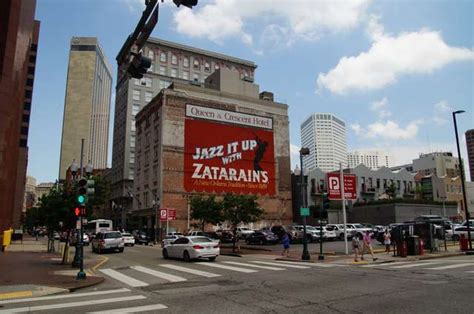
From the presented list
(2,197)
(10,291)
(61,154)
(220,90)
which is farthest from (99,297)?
(61,154)

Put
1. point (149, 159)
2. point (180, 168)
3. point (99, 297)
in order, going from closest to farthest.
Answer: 1. point (99, 297)
2. point (180, 168)
3. point (149, 159)

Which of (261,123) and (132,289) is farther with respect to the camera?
(261,123)

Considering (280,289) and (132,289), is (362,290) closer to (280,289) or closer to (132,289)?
(280,289)

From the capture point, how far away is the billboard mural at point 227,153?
68.5 meters

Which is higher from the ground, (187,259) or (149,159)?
(149,159)

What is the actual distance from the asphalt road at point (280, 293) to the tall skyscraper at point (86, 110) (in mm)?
50483

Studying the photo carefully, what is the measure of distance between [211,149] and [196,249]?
47.3 metres

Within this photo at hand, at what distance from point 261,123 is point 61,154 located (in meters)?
41.0

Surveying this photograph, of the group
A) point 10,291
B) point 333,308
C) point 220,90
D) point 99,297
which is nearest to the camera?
point 333,308

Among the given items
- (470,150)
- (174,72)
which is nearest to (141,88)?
(174,72)

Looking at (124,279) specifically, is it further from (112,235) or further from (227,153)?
(227,153)

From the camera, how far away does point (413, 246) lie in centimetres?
2478

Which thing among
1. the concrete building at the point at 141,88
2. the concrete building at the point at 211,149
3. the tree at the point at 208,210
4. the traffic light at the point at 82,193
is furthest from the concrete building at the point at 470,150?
Result: the traffic light at the point at 82,193

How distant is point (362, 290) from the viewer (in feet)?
38.5
